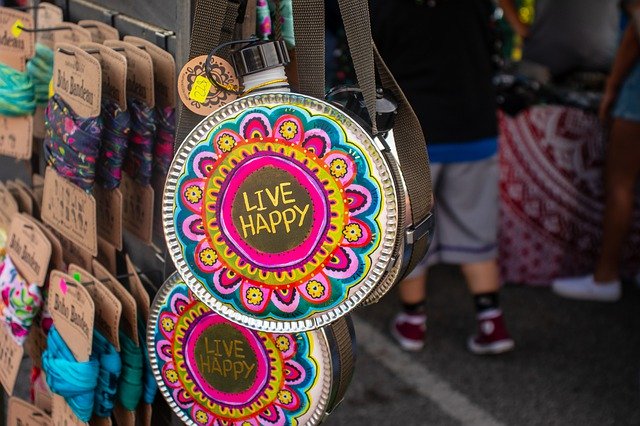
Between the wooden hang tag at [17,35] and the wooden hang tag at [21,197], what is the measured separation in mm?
278

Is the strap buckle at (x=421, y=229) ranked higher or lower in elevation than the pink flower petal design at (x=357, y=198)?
lower

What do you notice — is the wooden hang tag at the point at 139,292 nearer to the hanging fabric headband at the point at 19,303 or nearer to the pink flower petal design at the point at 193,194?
the hanging fabric headband at the point at 19,303

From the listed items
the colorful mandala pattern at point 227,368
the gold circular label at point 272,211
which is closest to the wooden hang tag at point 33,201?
the colorful mandala pattern at point 227,368

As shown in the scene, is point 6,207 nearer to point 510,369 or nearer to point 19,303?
point 19,303

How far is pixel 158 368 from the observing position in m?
1.33

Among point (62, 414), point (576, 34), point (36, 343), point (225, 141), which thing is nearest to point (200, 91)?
point (225, 141)

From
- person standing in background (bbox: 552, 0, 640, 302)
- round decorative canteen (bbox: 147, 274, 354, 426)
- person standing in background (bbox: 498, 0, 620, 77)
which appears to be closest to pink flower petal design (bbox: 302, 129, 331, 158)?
round decorative canteen (bbox: 147, 274, 354, 426)

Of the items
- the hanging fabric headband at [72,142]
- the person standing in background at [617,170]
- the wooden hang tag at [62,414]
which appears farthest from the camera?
the person standing in background at [617,170]

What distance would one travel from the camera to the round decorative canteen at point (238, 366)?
3.91ft

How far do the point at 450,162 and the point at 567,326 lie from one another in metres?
0.85

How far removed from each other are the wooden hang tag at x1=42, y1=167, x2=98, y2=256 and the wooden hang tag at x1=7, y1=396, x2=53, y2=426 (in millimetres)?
355

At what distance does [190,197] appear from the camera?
1.13 m

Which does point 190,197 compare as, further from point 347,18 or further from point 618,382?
point 618,382

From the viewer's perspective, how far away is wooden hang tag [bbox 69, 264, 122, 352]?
140cm
